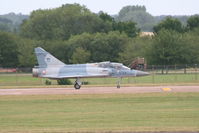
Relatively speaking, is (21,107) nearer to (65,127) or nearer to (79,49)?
(65,127)

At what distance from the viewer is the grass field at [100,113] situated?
69.8 ft

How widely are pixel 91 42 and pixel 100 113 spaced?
7523 cm

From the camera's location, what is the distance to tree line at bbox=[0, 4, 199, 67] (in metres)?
82.9

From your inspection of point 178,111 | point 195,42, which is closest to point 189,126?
point 178,111

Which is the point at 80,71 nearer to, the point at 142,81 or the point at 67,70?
the point at 67,70

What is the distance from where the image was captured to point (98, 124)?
22078 mm

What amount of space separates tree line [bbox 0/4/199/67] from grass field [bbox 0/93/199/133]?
158ft

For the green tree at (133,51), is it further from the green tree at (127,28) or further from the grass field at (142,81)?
the green tree at (127,28)

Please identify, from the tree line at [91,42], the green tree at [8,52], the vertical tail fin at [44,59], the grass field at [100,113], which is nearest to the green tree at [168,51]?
the tree line at [91,42]

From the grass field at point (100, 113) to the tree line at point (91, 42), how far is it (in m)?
48.3

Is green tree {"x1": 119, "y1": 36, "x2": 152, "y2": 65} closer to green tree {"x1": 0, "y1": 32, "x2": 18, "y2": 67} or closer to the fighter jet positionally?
green tree {"x1": 0, "y1": 32, "x2": 18, "y2": 67}

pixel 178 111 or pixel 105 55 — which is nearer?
pixel 178 111

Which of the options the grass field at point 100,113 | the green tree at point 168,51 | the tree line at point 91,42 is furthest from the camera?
the tree line at point 91,42

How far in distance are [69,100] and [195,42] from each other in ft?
192
